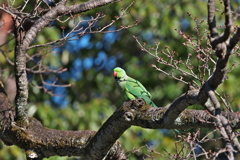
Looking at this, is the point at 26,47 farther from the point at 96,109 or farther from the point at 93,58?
the point at 93,58

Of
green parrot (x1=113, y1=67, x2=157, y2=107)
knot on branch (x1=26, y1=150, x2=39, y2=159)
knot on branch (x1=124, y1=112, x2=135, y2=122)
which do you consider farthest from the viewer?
green parrot (x1=113, y1=67, x2=157, y2=107)

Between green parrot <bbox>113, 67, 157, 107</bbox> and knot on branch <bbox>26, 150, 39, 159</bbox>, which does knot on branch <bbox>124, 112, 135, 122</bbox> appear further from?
green parrot <bbox>113, 67, 157, 107</bbox>

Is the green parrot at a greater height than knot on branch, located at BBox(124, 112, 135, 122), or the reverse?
knot on branch, located at BBox(124, 112, 135, 122)

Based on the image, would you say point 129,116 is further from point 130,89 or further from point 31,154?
point 130,89

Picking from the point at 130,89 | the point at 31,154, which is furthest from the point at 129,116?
the point at 130,89

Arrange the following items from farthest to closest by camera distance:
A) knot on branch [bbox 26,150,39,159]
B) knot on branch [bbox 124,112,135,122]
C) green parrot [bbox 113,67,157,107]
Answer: green parrot [bbox 113,67,157,107] → knot on branch [bbox 26,150,39,159] → knot on branch [bbox 124,112,135,122]

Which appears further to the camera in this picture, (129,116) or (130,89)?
(130,89)

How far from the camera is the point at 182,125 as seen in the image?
282 cm

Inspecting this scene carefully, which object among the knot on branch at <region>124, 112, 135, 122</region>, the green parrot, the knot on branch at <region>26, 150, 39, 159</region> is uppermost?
the knot on branch at <region>124, 112, 135, 122</region>

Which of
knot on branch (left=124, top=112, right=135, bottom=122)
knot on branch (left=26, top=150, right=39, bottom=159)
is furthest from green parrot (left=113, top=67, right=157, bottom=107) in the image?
knot on branch (left=124, top=112, right=135, bottom=122)

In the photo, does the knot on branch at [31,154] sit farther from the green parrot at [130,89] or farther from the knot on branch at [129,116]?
the green parrot at [130,89]

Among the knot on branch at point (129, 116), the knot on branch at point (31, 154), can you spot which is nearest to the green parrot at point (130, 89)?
the knot on branch at point (31, 154)

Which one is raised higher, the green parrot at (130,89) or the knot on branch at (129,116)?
the knot on branch at (129,116)

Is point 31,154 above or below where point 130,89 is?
above
